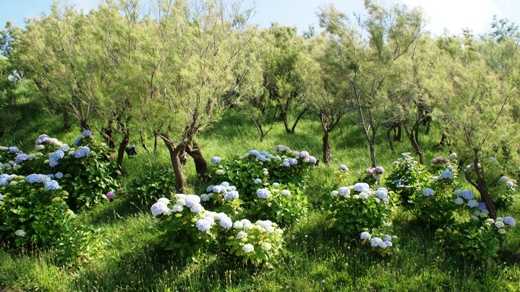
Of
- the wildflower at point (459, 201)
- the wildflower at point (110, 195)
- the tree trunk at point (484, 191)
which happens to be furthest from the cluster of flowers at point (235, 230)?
the tree trunk at point (484, 191)

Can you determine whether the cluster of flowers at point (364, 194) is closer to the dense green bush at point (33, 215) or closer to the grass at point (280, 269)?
the grass at point (280, 269)

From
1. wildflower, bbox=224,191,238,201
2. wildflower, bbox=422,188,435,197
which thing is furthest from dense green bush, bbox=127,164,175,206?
wildflower, bbox=422,188,435,197

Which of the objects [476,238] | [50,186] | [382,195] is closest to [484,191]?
[476,238]

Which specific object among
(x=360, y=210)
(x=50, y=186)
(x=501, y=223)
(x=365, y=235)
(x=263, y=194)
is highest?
(x=50, y=186)

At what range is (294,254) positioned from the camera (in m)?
6.53

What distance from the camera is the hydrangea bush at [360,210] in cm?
673

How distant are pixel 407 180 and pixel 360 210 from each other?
2013mm

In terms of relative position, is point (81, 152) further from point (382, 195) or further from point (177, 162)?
point (382, 195)

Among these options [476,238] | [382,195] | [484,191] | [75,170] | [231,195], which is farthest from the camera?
[75,170]

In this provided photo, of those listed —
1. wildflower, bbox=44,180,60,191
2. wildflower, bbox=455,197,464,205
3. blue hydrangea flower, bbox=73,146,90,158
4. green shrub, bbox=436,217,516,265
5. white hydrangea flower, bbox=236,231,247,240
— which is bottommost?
green shrub, bbox=436,217,516,265

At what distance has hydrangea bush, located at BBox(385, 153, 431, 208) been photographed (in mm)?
8195

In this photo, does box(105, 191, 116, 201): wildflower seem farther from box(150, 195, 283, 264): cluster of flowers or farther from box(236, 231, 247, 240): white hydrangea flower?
box(236, 231, 247, 240): white hydrangea flower

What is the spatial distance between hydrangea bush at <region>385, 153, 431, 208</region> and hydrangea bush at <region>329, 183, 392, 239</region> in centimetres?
134

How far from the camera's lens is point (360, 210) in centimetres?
686
